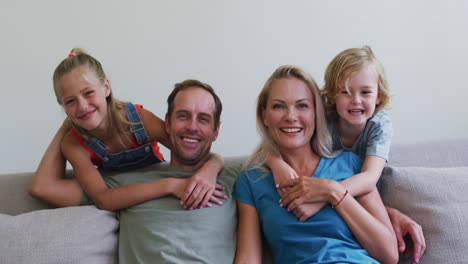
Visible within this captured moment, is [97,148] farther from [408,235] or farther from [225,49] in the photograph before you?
[408,235]

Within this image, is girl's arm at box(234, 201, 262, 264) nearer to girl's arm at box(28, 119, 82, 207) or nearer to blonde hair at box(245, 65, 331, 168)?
blonde hair at box(245, 65, 331, 168)

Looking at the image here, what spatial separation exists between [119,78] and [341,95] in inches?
40.9

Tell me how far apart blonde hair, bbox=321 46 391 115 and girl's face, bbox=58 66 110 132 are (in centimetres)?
82

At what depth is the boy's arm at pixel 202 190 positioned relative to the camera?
54.9 inches

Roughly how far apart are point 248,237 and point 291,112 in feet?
1.44

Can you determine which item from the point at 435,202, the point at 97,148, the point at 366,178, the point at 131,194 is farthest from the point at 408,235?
the point at 97,148

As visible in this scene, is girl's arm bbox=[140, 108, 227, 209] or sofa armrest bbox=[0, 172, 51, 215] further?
sofa armrest bbox=[0, 172, 51, 215]

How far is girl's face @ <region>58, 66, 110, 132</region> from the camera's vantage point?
1.48 meters

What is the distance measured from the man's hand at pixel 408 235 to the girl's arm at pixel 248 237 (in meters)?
0.45

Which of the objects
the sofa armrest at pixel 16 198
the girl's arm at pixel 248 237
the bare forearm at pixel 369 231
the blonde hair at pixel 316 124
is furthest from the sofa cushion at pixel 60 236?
the bare forearm at pixel 369 231

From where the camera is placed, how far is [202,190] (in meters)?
1.41

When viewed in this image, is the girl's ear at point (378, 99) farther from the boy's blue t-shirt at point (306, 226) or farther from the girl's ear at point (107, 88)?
the girl's ear at point (107, 88)

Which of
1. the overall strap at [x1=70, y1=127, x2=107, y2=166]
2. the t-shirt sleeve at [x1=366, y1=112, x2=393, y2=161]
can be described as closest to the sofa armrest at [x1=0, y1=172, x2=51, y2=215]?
the overall strap at [x1=70, y1=127, x2=107, y2=166]

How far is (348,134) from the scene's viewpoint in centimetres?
155
